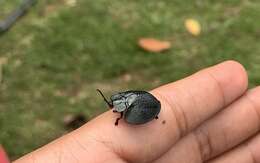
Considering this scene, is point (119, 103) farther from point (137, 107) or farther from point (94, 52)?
point (94, 52)

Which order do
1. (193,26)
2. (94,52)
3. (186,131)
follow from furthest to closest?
(193,26)
(94,52)
(186,131)

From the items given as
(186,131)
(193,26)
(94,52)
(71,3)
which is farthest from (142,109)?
(71,3)

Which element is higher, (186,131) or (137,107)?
(137,107)

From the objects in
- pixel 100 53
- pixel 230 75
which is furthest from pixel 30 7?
pixel 230 75

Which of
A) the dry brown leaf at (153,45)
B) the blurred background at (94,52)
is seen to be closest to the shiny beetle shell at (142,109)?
the blurred background at (94,52)

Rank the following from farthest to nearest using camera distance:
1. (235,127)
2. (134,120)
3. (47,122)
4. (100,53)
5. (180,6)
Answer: (180,6), (100,53), (47,122), (235,127), (134,120)

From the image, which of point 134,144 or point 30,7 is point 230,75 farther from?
point 30,7

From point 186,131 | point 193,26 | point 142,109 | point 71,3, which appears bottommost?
point 193,26

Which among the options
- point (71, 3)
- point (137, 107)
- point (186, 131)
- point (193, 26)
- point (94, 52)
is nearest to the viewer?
point (137, 107)
